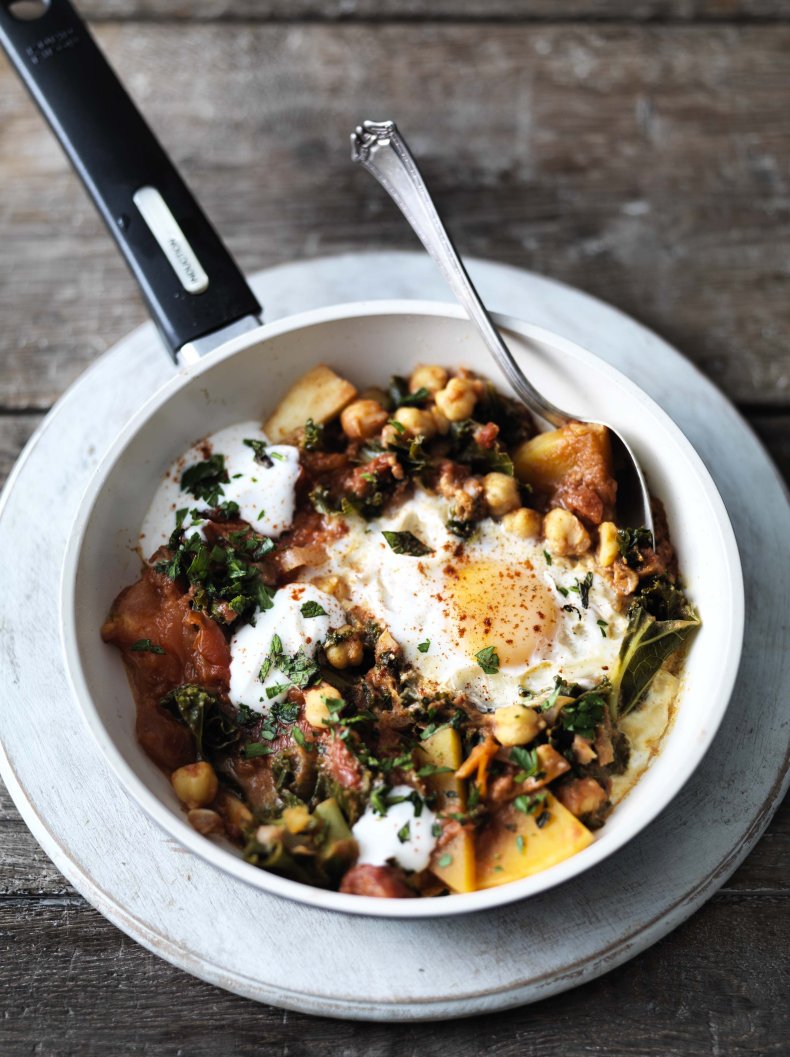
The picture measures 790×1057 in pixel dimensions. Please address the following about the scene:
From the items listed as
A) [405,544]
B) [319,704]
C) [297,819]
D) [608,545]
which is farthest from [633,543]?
[297,819]

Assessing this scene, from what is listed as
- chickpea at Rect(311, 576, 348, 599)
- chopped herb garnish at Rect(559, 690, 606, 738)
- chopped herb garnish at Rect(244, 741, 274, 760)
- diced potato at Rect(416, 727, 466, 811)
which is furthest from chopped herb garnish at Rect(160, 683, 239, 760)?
chopped herb garnish at Rect(559, 690, 606, 738)

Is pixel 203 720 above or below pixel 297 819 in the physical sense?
above

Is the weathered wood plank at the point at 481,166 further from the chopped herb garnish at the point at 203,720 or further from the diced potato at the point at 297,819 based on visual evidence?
the diced potato at the point at 297,819

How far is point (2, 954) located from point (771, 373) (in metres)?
3.67

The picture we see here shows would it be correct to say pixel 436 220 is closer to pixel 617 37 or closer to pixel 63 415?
pixel 63 415

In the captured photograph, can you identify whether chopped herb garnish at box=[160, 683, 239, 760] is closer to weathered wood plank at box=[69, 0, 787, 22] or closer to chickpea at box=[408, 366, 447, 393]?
chickpea at box=[408, 366, 447, 393]

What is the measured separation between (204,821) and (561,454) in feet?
5.51

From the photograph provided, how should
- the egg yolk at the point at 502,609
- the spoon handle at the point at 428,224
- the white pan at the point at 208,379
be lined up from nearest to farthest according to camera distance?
the white pan at the point at 208,379
the egg yolk at the point at 502,609
the spoon handle at the point at 428,224

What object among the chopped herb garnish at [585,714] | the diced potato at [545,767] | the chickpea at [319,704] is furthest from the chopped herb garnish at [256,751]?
the chopped herb garnish at [585,714]

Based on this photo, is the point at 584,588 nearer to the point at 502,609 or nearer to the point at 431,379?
the point at 502,609

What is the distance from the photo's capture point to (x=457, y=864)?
108 inches

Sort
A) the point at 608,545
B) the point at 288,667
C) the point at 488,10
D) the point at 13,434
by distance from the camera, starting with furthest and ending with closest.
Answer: the point at 488,10
the point at 13,434
the point at 608,545
the point at 288,667

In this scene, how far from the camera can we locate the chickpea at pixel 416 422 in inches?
134

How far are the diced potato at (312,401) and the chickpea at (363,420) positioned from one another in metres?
0.06
